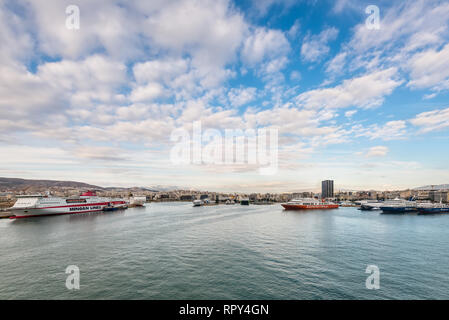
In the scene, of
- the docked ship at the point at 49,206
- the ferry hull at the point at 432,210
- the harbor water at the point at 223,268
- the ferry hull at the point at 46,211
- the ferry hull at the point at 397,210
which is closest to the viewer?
the harbor water at the point at 223,268

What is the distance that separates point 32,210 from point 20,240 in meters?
48.5

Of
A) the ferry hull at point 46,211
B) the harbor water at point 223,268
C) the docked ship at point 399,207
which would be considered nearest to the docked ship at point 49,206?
the ferry hull at point 46,211

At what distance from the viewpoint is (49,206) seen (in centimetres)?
7412

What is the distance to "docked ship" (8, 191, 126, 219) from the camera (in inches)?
→ 2675

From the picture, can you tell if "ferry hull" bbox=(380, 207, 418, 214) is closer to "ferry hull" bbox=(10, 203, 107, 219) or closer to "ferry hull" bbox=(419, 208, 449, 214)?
"ferry hull" bbox=(419, 208, 449, 214)

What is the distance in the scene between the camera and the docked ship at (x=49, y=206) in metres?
67.9

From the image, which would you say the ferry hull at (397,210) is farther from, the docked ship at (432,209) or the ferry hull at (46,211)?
the ferry hull at (46,211)

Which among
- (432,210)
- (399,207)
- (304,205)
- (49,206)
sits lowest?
(304,205)

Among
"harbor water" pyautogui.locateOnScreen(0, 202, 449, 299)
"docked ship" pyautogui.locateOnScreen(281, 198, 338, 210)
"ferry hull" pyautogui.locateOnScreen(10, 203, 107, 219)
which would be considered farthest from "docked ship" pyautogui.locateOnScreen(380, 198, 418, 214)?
"ferry hull" pyautogui.locateOnScreen(10, 203, 107, 219)

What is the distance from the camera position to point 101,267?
70.7ft

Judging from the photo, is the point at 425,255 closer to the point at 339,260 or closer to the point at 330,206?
the point at 339,260

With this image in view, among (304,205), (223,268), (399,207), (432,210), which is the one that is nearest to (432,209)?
Result: (432,210)

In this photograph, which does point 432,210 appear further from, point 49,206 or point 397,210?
point 49,206
